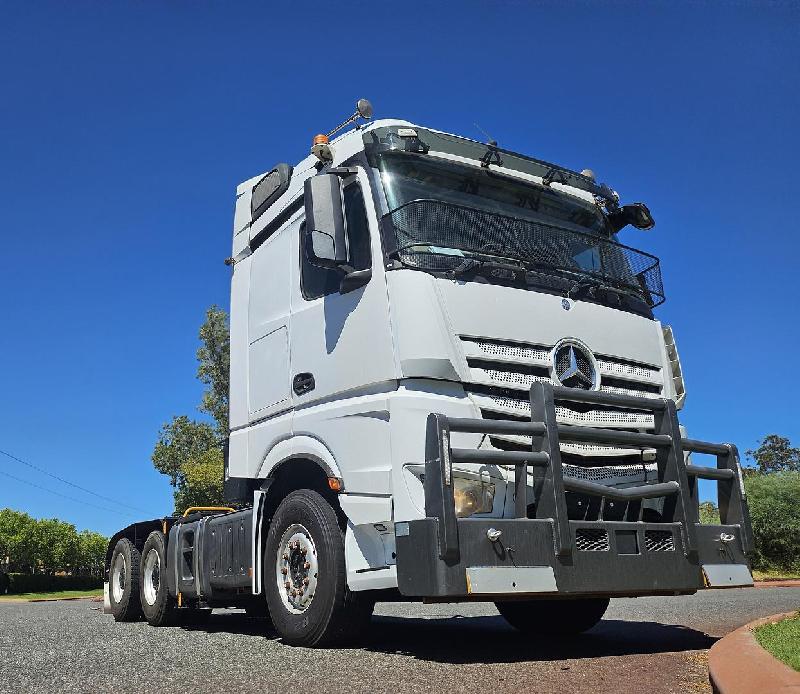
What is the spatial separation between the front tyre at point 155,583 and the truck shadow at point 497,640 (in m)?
0.31

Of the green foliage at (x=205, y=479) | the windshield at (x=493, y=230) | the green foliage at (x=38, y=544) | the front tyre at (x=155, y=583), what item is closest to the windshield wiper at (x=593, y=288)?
the windshield at (x=493, y=230)

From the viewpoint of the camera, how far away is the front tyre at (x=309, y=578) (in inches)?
208

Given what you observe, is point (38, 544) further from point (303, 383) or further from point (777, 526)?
point (303, 383)

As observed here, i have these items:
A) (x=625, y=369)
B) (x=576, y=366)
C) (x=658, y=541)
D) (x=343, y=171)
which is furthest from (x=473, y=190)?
(x=658, y=541)

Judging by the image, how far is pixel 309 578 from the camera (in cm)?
554

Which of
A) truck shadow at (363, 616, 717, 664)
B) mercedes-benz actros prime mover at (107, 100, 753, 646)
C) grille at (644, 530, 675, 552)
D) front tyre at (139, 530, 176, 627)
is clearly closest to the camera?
mercedes-benz actros prime mover at (107, 100, 753, 646)

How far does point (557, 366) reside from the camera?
5418 millimetres

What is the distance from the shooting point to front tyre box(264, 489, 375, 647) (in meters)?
5.29

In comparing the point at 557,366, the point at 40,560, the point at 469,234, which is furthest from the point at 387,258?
the point at 40,560

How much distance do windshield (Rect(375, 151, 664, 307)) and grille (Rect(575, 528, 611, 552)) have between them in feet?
5.67

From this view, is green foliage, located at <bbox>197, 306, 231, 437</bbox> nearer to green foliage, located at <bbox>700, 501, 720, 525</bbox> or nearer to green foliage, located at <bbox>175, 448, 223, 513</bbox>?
green foliage, located at <bbox>175, 448, 223, 513</bbox>

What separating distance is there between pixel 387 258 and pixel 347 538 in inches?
71.6

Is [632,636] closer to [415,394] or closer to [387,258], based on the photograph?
[415,394]

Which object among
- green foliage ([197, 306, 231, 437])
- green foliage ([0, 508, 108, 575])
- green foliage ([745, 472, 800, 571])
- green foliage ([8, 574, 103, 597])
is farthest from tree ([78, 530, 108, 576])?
green foliage ([745, 472, 800, 571])
